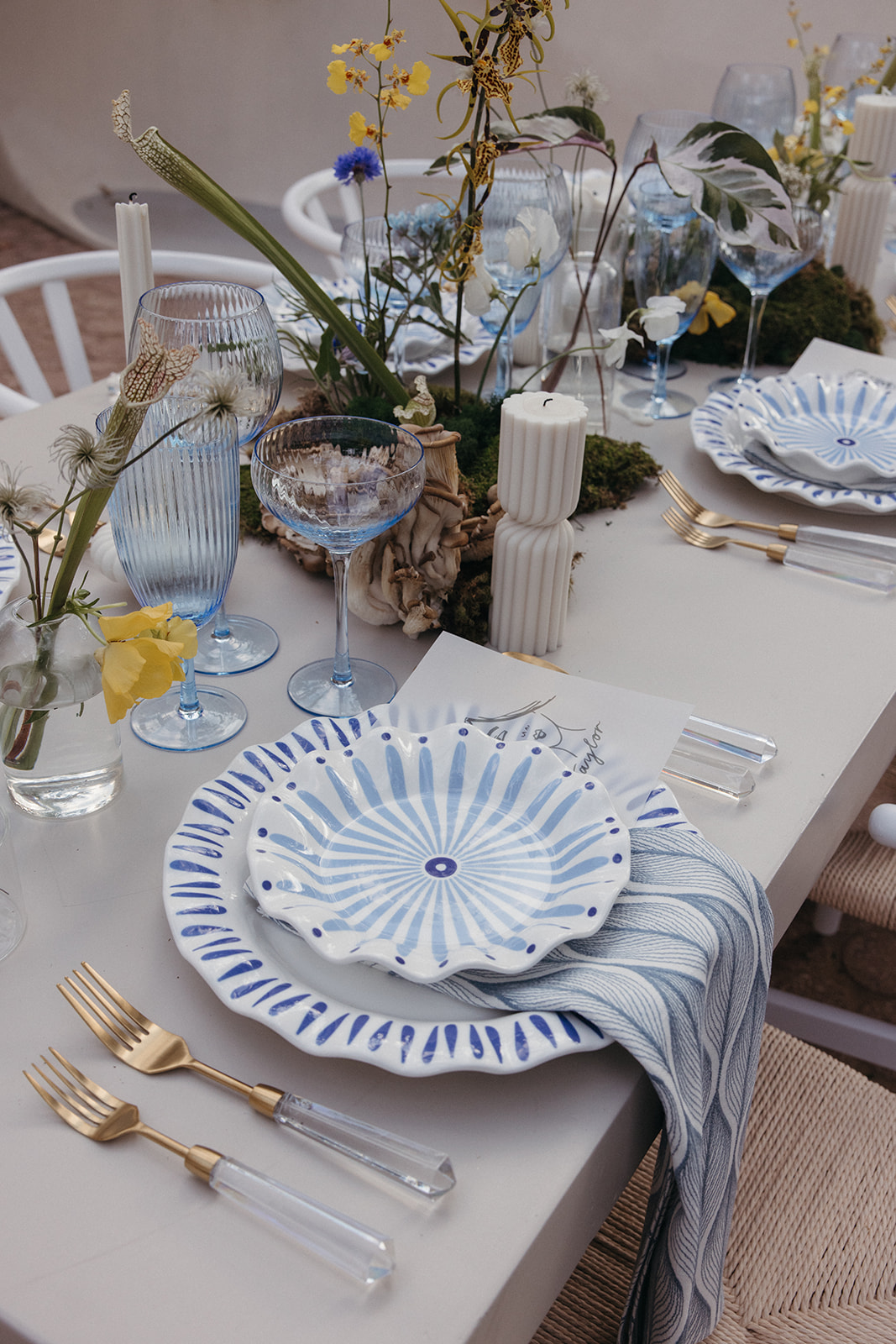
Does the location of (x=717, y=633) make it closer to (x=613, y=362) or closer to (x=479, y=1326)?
(x=613, y=362)

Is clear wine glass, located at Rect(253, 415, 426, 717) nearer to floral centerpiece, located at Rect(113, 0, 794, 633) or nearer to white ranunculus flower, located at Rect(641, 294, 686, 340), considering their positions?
floral centerpiece, located at Rect(113, 0, 794, 633)

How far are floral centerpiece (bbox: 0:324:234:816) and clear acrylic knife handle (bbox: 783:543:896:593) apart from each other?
0.65 metres

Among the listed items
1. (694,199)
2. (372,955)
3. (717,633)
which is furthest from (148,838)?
(694,199)

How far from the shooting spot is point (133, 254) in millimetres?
950

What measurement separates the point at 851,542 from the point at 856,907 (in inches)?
15.1

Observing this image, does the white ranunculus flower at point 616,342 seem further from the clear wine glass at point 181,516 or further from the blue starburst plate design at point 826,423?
the clear wine glass at point 181,516

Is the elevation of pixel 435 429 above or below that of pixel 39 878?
above

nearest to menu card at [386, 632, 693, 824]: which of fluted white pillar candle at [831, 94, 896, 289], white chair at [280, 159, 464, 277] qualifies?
white chair at [280, 159, 464, 277]

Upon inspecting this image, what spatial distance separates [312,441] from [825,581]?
0.54 m

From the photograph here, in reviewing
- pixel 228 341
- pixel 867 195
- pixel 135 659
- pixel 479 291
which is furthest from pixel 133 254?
pixel 867 195

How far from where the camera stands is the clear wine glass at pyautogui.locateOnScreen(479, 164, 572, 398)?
1204 millimetres

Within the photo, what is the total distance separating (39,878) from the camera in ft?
2.42

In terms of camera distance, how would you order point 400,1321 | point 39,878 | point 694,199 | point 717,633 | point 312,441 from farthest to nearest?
point 694,199, point 717,633, point 312,441, point 39,878, point 400,1321

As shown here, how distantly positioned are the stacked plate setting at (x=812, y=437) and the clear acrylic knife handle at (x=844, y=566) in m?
0.08
